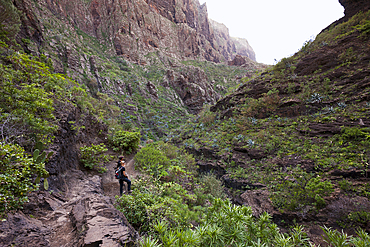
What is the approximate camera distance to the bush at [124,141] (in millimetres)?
10336

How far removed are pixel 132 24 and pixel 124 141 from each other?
4530 cm

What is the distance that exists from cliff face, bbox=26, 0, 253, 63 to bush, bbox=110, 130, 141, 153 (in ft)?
99.8

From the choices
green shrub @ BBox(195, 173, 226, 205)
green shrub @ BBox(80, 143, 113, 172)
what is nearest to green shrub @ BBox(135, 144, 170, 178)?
green shrub @ BBox(80, 143, 113, 172)

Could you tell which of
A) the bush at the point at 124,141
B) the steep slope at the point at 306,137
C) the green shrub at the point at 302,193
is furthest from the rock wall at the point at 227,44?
the green shrub at the point at 302,193

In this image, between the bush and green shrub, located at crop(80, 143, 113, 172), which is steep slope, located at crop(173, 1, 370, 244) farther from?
green shrub, located at crop(80, 143, 113, 172)

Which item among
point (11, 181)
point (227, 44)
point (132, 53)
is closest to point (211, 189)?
point (11, 181)

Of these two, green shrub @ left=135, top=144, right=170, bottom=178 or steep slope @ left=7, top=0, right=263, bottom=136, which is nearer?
green shrub @ left=135, top=144, right=170, bottom=178

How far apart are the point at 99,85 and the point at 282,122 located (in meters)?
28.1

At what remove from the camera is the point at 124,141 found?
34.3ft

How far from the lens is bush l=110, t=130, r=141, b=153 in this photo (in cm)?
1034

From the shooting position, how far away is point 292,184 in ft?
23.7

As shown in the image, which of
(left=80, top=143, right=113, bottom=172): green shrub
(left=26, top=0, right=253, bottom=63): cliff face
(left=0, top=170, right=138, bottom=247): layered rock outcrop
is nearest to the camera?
(left=0, top=170, right=138, bottom=247): layered rock outcrop

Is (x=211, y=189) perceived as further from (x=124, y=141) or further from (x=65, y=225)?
(x=65, y=225)

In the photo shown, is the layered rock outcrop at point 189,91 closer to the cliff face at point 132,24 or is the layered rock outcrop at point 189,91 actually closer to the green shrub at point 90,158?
the cliff face at point 132,24
